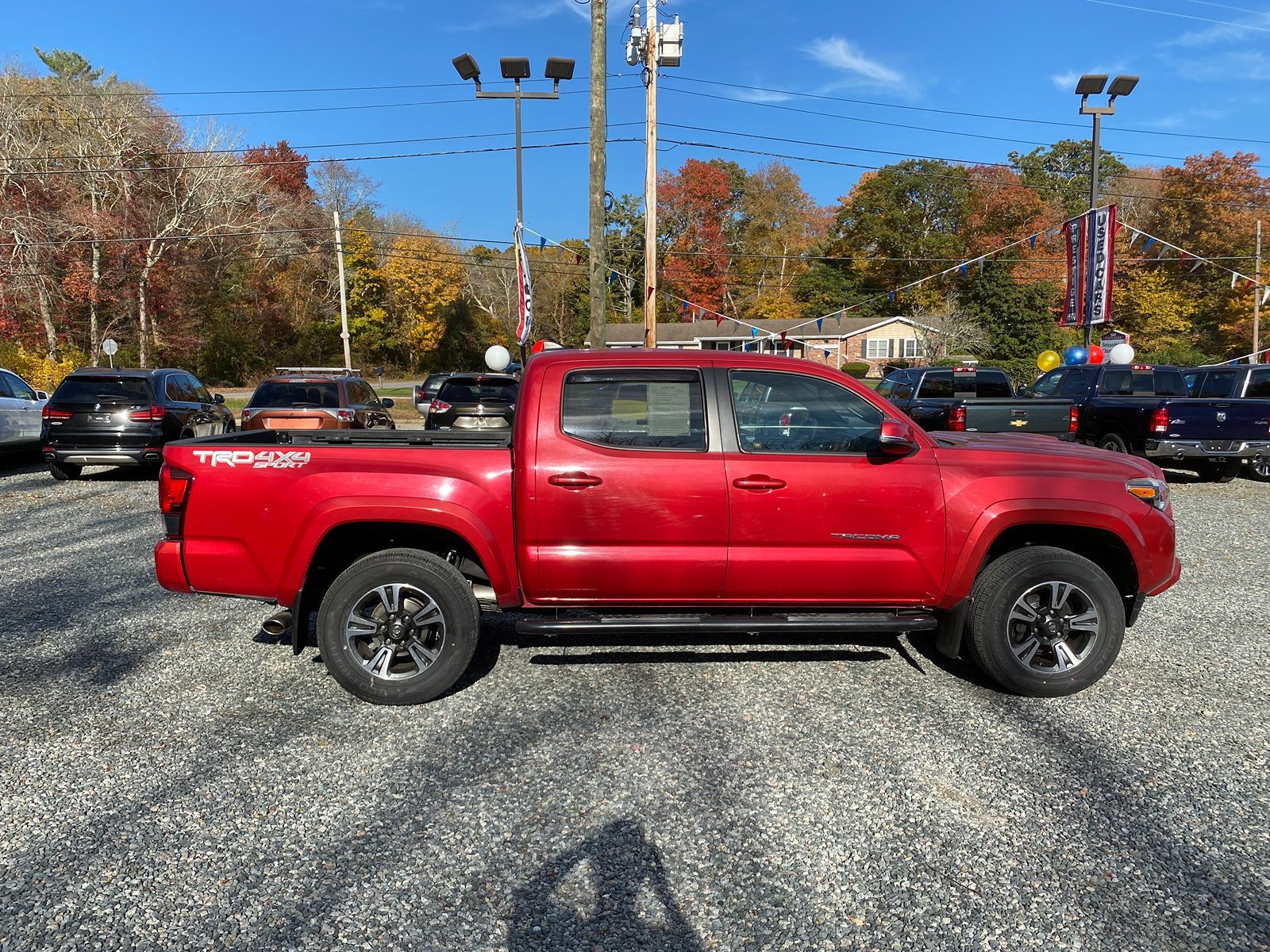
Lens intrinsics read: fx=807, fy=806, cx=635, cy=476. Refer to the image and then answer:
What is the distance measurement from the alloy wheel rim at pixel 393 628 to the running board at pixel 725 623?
1.62ft

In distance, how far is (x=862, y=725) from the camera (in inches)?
162

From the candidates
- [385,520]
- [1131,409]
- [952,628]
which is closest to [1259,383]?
[1131,409]

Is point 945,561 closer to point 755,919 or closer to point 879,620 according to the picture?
point 879,620

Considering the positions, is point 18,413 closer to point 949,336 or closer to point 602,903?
point 602,903

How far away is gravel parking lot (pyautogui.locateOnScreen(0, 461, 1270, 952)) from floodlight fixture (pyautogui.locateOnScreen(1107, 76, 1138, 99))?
671 inches

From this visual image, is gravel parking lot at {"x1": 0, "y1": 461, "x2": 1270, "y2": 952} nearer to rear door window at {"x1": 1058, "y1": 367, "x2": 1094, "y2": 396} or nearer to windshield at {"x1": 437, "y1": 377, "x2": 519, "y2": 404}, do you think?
windshield at {"x1": 437, "y1": 377, "x2": 519, "y2": 404}

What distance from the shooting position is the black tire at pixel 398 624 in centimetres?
420

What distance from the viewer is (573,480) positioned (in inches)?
163

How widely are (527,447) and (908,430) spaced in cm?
203

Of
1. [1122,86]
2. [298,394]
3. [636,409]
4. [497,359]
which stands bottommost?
[636,409]

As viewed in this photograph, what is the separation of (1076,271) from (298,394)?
1693 cm

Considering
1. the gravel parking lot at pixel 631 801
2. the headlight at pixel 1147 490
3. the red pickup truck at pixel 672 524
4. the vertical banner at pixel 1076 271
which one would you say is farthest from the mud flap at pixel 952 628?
the vertical banner at pixel 1076 271

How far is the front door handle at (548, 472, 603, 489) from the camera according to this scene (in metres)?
4.15

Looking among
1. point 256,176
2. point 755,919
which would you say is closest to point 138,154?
point 256,176
